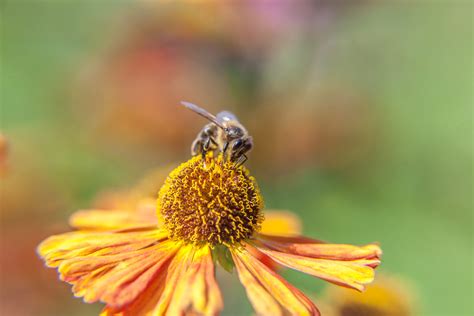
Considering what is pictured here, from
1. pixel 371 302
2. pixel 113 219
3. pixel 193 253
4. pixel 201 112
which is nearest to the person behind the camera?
pixel 193 253

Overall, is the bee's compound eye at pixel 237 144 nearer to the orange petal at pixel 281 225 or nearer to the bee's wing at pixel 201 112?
the bee's wing at pixel 201 112

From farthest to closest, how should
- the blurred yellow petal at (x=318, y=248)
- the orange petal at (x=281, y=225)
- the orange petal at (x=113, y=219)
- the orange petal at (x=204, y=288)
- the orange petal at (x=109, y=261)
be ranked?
the orange petal at (x=281, y=225), the orange petal at (x=113, y=219), the blurred yellow petal at (x=318, y=248), the orange petal at (x=109, y=261), the orange petal at (x=204, y=288)

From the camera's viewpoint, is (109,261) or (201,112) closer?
(109,261)

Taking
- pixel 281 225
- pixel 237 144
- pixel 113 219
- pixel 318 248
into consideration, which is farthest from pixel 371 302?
pixel 113 219

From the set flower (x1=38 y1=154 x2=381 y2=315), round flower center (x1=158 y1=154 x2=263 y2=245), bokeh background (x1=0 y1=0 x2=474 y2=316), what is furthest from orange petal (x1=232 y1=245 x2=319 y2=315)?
bokeh background (x1=0 y1=0 x2=474 y2=316)

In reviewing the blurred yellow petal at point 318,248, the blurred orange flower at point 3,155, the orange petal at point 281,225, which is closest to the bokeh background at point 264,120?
the orange petal at point 281,225

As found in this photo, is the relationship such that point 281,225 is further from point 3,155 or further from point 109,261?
point 3,155

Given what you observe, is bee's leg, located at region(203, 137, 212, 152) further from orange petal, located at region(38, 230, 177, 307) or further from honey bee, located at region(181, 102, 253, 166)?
orange petal, located at region(38, 230, 177, 307)
